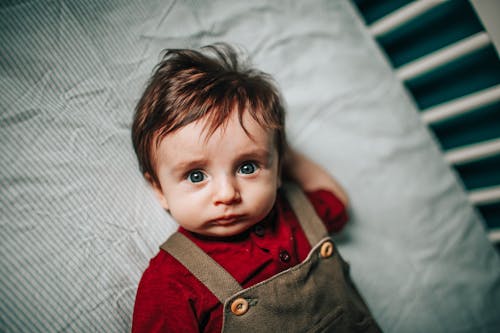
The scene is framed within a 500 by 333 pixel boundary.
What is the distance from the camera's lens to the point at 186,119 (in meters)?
0.44

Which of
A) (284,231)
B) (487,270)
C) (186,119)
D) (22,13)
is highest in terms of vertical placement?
(22,13)

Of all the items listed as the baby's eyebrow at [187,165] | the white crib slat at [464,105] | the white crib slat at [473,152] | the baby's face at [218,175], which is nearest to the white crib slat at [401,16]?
the white crib slat at [464,105]

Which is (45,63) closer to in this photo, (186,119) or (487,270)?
(186,119)

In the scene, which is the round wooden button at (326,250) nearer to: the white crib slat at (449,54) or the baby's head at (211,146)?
the baby's head at (211,146)

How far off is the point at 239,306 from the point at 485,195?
2.13 ft

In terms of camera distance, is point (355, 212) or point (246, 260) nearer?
point (246, 260)

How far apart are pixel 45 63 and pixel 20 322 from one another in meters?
0.40

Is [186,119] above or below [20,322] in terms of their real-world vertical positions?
above

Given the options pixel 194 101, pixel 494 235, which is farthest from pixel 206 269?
pixel 494 235

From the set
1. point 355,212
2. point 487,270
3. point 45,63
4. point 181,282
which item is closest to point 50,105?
point 45,63

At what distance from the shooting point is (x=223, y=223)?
458 mm

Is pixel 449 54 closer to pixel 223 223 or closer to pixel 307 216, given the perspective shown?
pixel 307 216

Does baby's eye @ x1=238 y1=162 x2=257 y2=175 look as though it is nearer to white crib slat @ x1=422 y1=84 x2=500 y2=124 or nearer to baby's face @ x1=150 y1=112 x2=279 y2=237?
baby's face @ x1=150 y1=112 x2=279 y2=237

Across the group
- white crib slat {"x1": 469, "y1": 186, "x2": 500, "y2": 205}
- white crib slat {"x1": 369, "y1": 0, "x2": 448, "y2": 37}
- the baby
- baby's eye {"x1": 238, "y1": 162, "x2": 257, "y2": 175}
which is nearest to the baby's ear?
the baby
